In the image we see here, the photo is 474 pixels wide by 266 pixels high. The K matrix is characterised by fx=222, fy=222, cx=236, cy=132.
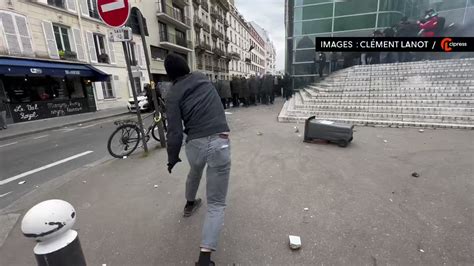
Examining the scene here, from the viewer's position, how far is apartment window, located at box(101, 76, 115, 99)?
16891 millimetres

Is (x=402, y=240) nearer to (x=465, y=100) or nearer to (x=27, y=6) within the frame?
(x=465, y=100)

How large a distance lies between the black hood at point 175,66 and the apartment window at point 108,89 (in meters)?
17.6

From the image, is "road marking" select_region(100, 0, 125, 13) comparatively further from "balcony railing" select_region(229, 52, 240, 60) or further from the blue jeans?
"balcony railing" select_region(229, 52, 240, 60)

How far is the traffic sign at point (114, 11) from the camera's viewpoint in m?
4.05

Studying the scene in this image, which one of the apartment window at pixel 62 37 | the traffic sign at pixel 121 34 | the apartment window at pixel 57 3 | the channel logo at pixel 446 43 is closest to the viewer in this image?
the traffic sign at pixel 121 34

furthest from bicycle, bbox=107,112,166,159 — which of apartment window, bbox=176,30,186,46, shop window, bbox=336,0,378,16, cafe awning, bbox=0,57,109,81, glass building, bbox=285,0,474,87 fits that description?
apartment window, bbox=176,30,186,46

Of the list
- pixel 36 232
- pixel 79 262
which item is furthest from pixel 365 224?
pixel 36 232

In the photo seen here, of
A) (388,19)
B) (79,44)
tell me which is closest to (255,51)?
(388,19)

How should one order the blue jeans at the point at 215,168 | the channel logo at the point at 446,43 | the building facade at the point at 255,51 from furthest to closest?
the building facade at the point at 255,51, the channel logo at the point at 446,43, the blue jeans at the point at 215,168

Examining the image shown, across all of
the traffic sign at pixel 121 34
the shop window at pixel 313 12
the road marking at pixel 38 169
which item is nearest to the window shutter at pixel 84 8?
the road marking at pixel 38 169

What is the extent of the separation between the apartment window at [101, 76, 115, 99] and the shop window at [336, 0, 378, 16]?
57.2 feet

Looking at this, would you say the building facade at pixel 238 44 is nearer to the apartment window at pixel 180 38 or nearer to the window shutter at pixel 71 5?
the apartment window at pixel 180 38

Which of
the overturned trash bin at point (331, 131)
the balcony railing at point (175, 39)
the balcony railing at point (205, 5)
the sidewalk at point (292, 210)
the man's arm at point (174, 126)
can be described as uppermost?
the balcony railing at point (205, 5)

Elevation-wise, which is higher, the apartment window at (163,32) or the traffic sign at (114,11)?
the apartment window at (163,32)
